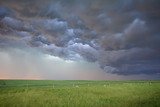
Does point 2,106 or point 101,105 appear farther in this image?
point 101,105

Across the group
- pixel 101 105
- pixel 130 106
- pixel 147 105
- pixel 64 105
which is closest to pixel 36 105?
pixel 64 105

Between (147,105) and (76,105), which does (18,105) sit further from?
(147,105)

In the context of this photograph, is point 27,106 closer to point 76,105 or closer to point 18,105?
point 18,105

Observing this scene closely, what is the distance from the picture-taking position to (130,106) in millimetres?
22875

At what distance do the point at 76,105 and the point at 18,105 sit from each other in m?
5.68

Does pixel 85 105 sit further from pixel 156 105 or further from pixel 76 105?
pixel 156 105

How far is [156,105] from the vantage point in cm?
2344

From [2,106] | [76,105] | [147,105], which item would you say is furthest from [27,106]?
[147,105]

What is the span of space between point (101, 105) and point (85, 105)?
5.32ft

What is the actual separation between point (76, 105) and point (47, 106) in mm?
2955

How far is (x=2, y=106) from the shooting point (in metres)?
22.1

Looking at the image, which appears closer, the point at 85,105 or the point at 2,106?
the point at 2,106

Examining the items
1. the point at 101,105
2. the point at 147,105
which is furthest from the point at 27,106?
the point at 147,105

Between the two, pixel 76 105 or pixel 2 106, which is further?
pixel 76 105
